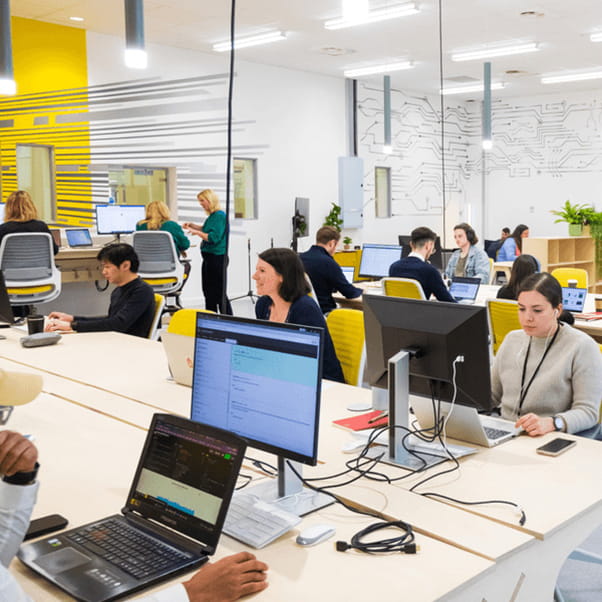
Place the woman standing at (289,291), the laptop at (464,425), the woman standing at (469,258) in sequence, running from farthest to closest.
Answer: the woman standing at (469,258)
the woman standing at (289,291)
the laptop at (464,425)

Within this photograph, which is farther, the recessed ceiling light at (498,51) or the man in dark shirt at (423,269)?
the recessed ceiling light at (498,51)

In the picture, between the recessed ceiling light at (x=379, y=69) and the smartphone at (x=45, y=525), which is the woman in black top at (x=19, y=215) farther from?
→ the recessed ceiling light at (x=379, y=69)

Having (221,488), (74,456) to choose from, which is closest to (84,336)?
(74,456)

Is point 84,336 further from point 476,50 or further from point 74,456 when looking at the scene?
point 476,50

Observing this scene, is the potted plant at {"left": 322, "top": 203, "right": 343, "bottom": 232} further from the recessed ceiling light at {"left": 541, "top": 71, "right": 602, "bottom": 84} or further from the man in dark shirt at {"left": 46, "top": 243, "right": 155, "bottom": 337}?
the man in dark shirt at {"left": 46, "top": 243, "right": 155, "bottom": 337}

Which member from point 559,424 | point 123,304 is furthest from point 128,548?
point 123,304

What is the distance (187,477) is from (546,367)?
5.28ft

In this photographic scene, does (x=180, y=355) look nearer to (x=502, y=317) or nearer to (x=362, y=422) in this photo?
(x=362, y=422)

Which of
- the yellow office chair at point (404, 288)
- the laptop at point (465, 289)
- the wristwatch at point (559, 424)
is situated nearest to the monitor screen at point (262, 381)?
the wristwatch at point (559, 424)

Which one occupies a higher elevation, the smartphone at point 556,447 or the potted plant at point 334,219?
the potted plant at point 334,219

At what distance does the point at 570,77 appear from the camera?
1180cm

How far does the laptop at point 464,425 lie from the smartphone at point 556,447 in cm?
12

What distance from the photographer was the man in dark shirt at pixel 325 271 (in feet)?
19.7

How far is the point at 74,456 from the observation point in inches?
87.6
